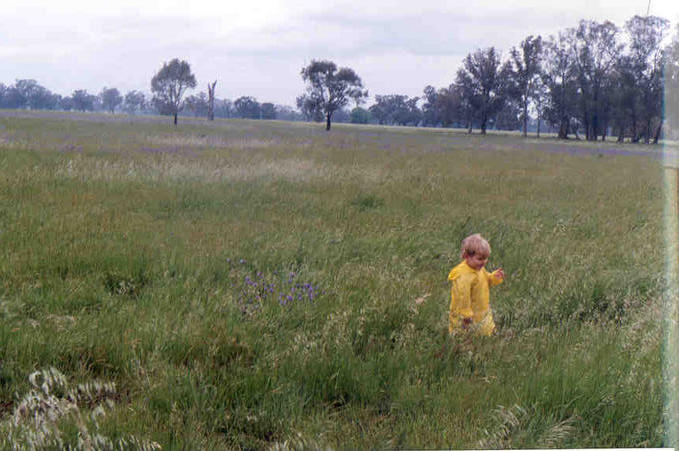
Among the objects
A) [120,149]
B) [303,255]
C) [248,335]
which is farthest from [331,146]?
[248,335]

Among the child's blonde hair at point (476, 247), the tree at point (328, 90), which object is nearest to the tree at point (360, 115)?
the tree at point (328, 90)

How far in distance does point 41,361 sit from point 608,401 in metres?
3.05

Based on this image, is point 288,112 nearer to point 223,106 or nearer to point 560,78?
point 223,106

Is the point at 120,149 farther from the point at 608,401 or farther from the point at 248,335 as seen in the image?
the point at 608,401

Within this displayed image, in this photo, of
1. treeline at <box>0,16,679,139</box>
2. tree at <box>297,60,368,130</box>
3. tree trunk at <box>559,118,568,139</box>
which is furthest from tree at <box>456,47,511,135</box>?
tree trunk at <box>559,118,568,139</box>

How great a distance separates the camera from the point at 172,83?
1356cm

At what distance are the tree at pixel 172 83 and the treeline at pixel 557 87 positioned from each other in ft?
14.6

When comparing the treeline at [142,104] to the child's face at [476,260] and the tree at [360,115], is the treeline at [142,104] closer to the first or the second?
the tree at [360,115]

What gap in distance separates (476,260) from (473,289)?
0.21 m

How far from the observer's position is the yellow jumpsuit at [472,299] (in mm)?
3465

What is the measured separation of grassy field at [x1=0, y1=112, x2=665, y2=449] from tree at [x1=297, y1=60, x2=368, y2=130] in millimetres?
5135

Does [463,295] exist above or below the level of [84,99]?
below

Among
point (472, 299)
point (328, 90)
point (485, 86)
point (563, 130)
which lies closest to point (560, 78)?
point (485, 86)

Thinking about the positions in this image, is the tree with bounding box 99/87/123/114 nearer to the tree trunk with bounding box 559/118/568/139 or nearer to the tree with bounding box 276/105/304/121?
the tree with bounding box 276/105/304/121
